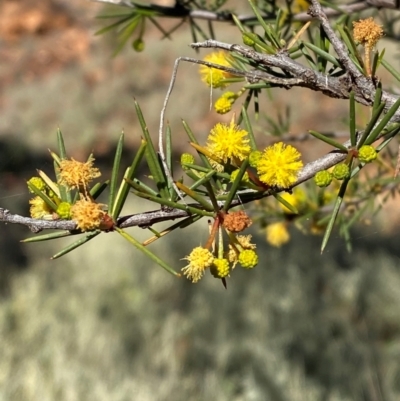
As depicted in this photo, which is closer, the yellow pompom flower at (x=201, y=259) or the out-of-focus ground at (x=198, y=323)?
the yellow pompom flower at (x=201, y=259)

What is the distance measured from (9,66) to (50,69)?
18.6 inches

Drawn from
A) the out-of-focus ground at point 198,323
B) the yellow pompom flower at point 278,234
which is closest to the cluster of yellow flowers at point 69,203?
the yellow pompom flower at point 278,234

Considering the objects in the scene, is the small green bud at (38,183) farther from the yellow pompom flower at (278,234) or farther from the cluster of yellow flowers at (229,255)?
the yellow pompom flower at (278,234)

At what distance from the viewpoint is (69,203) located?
39 cm

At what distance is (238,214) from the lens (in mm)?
355

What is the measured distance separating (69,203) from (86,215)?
44 mm

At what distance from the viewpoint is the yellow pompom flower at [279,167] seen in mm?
356

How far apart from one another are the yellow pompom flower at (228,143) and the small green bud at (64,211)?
0.11 meters

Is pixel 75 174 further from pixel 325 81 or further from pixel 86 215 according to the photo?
pixel 325 81

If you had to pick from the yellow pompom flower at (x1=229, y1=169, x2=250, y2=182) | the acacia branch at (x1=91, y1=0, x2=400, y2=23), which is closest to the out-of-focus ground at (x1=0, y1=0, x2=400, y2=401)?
the acacia branch at (x1=91, y1=0, x2=400, y2=23)

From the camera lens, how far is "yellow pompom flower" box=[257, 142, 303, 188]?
36cm

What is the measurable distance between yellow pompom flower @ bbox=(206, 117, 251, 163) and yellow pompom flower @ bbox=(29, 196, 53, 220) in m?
0.13

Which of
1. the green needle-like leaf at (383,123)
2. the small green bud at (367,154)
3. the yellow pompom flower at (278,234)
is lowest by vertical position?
the yellow pompom flower at (278,234)

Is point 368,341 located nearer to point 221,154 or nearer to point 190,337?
point 190,337
